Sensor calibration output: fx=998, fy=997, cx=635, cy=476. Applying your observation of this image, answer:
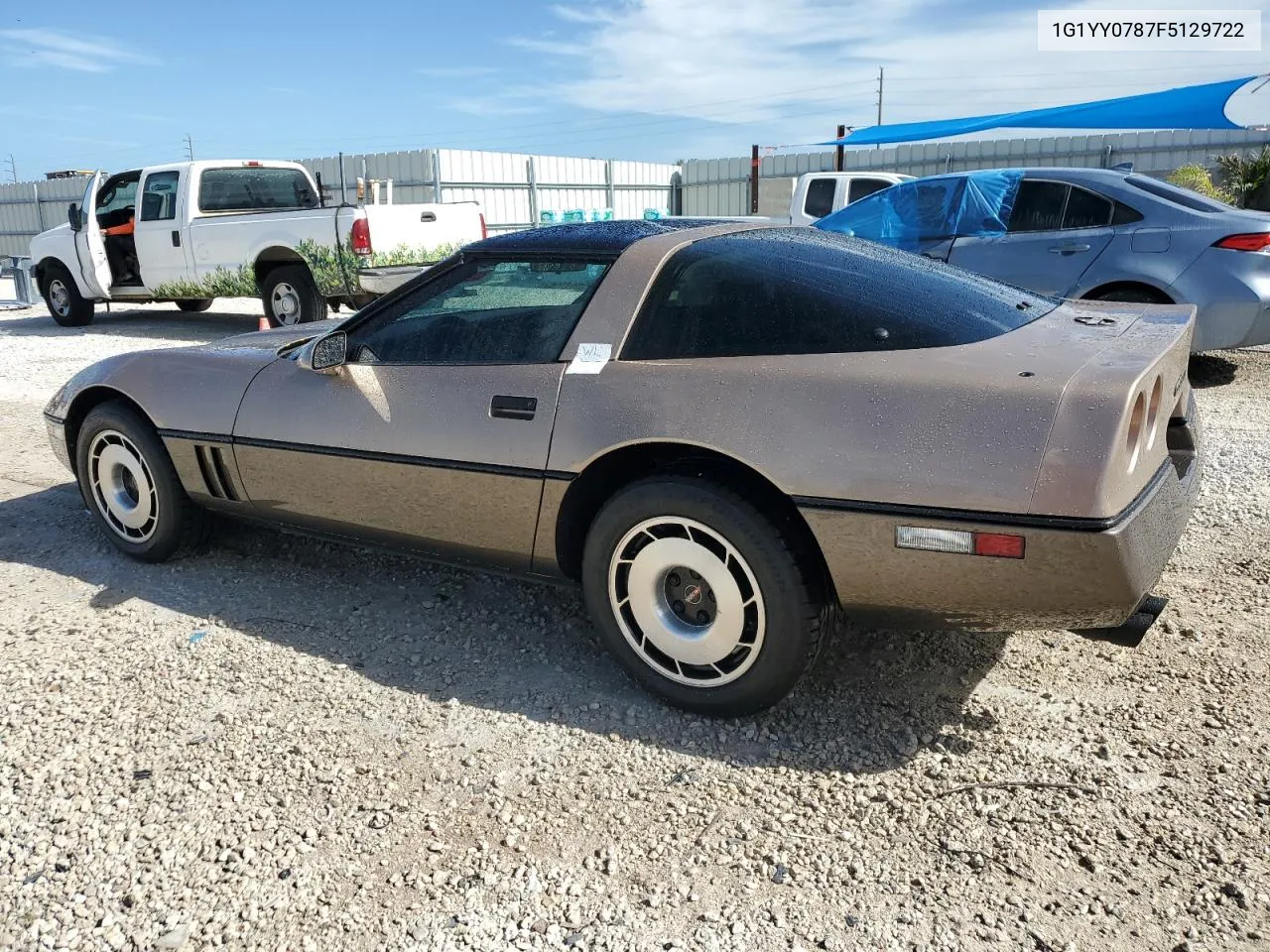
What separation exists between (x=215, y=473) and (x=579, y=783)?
6.91 ft

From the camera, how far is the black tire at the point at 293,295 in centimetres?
1102

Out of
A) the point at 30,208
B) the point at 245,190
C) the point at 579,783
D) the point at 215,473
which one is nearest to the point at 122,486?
the point at 215,473

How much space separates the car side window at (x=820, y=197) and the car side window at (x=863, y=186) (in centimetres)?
23

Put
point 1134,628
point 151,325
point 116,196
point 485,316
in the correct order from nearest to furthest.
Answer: point 1134,628, point 485,316, point 116,196, point 151,325

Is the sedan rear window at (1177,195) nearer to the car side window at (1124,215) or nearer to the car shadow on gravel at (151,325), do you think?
the car side window at (1124,215)

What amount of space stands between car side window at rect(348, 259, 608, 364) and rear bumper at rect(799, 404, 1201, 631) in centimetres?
106

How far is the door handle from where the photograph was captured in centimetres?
306

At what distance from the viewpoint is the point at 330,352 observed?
349cm

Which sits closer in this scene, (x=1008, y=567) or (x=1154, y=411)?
(x=1008, y=567)

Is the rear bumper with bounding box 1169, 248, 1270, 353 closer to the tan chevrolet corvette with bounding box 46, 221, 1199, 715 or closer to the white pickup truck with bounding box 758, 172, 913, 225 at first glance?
the tan chevrolet corvette with bounding box 46, 221, 1199, 715

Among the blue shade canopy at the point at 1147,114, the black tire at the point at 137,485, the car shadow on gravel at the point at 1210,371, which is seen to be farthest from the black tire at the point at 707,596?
the blue shade canopy at the point at 1147,114

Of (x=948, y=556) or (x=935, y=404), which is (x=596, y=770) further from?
(x=935, y=404)

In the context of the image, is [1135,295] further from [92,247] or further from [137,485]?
[92,247]

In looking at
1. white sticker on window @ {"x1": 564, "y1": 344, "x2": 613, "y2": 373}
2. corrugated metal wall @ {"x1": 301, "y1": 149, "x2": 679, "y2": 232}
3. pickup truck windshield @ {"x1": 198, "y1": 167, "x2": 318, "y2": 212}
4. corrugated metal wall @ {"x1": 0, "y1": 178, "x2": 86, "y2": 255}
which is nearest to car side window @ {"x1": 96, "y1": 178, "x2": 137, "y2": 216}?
pickup truck windshield @ {"x1": 198, "y1": 167, "x2": 318, "y2": 212}
